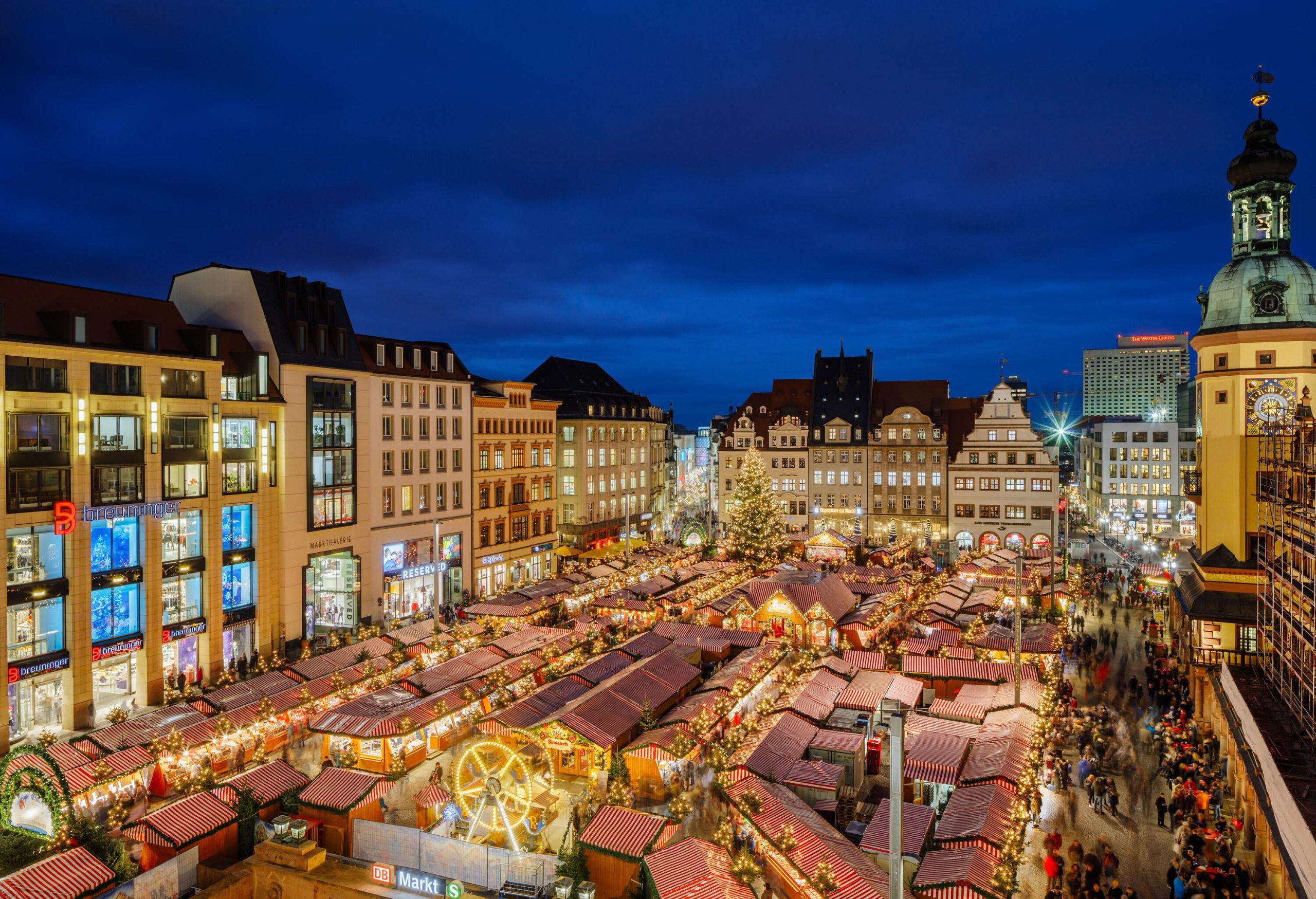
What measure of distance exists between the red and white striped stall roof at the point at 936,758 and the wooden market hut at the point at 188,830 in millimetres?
17960

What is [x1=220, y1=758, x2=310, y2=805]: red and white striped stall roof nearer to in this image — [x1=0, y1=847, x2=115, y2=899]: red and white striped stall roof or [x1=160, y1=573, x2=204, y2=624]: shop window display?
[x1=0, y1=847, x2=115, y2=899]: red and white striped stall roof

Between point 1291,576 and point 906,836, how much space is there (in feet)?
43.6

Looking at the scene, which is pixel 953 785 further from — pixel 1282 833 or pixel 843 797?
pixel 1282 833

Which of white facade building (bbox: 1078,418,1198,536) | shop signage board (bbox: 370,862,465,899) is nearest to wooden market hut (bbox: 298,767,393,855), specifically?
shop signage board (bbox: 370,862,465,899)

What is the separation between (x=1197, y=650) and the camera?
101ft

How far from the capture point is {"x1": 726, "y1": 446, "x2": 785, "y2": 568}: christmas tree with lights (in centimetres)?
5959

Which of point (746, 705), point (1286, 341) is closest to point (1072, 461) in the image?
point (1286, 341)

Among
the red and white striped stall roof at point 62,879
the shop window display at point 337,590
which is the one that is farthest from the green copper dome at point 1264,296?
the shop window display at point 337,590

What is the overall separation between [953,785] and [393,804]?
639 inches

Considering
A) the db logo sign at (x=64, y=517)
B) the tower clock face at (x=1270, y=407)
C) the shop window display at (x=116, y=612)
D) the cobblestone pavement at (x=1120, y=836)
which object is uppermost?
the tower clock face at (x=1270, y=407)

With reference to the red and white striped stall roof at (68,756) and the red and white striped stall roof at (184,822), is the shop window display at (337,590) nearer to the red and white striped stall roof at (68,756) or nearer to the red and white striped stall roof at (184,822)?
the red and white striped stall roof at (68,756)

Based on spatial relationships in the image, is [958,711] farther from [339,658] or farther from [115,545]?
[115,545]

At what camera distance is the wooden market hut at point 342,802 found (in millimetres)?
20656

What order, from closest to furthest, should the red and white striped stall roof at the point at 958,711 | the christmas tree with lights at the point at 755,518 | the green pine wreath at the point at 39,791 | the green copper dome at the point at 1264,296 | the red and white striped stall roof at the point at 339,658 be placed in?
the green pine wreath at the point at 39,791, the red and white striped stall roof at the point at 958,711, the red and white striped stall roof at the point at 339,658, the green copper dome at the point at 1264,296, the christmas tree with lights at the point at 755,518
